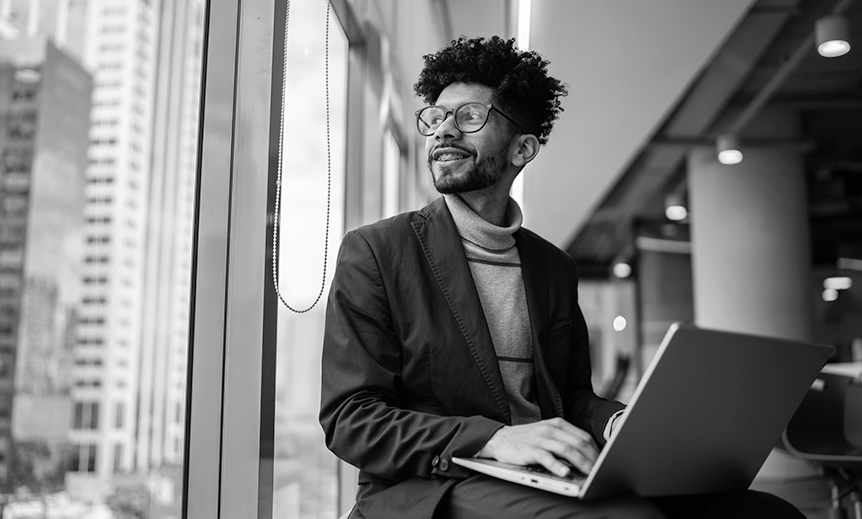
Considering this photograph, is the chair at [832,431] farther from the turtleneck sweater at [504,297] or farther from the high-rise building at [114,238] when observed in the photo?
the high-rise building at [114,238]

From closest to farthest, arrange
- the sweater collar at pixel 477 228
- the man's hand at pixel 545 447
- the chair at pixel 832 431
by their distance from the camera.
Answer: the man's hand at pixel 545 447 < the sweater collar at pixel 477 228 < the chair at pixel 832 431

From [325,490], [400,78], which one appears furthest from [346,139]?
[325,490]

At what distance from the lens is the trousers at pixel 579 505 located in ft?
3.39

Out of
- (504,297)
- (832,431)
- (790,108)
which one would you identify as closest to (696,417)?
(504,297)

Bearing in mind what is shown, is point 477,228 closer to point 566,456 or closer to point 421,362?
point 421,362

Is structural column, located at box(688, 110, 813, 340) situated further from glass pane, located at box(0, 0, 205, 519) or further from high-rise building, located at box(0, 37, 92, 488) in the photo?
high-rise building, located at box(0, 37, 92, 488)

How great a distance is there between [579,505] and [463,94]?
3.16ft

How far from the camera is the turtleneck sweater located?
153 centimetres

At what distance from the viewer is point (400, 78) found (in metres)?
3.93

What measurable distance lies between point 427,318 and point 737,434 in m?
0.55

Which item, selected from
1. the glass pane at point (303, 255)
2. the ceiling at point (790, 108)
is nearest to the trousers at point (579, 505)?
the glass pane at point (303, 255)

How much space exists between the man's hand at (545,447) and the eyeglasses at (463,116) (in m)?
0.74

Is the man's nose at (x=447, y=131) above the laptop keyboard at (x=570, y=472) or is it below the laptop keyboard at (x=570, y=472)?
above

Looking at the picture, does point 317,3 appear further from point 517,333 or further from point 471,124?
point 517,333
